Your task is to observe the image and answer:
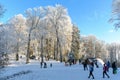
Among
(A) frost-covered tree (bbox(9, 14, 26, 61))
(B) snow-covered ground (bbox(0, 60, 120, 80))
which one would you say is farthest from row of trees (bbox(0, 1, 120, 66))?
(B) snow-covered ground (bbox(0, 60, 120, 80))

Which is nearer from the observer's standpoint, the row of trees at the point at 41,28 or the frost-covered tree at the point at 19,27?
the row of trees at the point at 41,28

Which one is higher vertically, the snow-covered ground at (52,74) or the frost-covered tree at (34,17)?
the frost-covered tree at (34,17)

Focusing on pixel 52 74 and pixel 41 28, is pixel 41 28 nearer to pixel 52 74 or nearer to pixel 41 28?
pixel 41 28

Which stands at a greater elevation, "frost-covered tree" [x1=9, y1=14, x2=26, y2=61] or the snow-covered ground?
"frost-covered tree" [x1=9, y1=14, x2=26, y2=61]

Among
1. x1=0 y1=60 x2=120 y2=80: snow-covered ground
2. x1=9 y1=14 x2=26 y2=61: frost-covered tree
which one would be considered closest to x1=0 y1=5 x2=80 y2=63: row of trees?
x1=9 y1=14 x2=26 y2=61: frost-covered tree

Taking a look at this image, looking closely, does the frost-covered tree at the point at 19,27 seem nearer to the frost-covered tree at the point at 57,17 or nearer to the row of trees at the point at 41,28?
the row of trees at the point at 41,28

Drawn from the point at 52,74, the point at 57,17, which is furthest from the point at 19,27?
the point at 52,74

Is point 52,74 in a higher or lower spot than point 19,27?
lower

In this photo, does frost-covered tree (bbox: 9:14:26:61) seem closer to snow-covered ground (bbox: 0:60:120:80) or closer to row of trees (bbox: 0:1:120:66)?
row of trees (bbox: 0:1:120:66)

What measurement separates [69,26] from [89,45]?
5726 cm

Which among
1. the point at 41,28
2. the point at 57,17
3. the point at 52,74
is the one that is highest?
the point at 57,17

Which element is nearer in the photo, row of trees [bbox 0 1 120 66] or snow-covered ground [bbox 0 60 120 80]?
snow-covered ground [bbox 0 60 120 80]

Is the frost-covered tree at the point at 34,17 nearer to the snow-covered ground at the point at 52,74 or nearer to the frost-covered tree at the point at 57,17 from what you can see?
the frost-covered tree at the point at 57,17

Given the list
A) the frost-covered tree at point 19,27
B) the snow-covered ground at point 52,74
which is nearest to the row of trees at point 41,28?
the frost-covered tree at point 19,27
